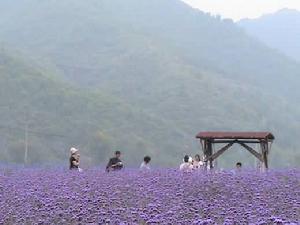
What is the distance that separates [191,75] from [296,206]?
125529 mm

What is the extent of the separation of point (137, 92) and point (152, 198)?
121 meters

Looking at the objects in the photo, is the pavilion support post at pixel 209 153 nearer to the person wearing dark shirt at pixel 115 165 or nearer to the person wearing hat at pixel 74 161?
the person wearing dark shirt at pixel 115 165

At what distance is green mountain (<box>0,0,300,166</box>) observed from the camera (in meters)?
92.9

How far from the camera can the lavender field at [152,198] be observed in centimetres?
642

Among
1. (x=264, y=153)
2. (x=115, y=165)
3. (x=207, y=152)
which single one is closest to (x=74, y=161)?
(x=115, y=165)

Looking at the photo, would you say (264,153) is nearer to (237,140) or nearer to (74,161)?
(237,140)

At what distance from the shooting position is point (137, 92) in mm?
129125

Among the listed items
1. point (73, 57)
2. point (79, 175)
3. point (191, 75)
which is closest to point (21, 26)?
point (73, 57)

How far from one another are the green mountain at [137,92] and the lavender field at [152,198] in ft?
218

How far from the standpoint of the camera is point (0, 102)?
9269 cm

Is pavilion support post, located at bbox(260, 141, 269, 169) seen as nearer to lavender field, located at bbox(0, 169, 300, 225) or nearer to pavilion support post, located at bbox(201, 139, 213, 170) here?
pavilion support post, located at bbox(201, 139, 213, 170)

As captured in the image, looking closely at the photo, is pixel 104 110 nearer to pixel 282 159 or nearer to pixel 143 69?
pixel 282 159

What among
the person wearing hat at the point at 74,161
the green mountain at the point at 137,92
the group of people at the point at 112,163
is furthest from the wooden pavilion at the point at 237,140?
the green mountain at the point at 137,92

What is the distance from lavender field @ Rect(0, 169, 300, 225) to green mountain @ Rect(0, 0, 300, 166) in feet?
218
